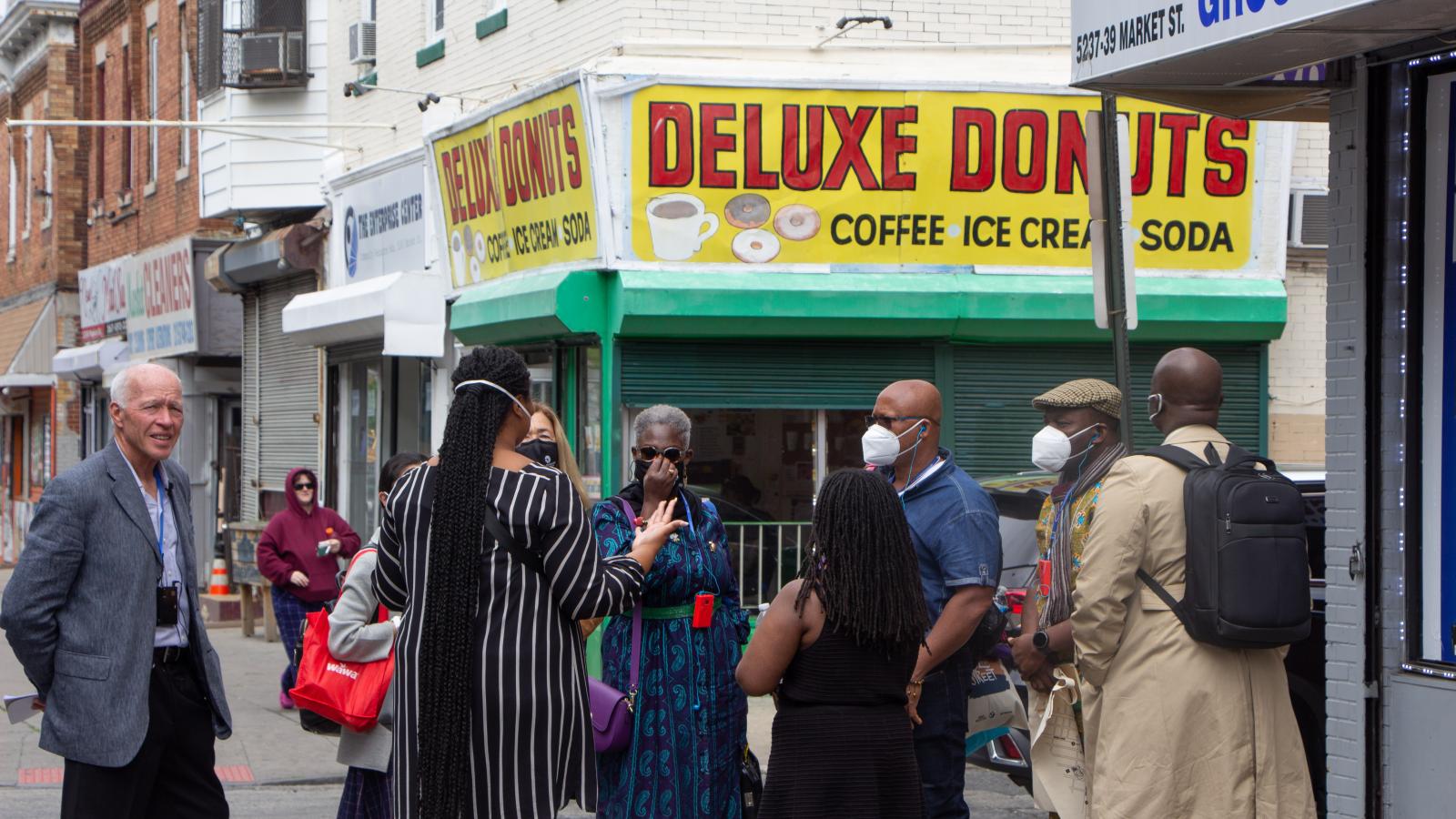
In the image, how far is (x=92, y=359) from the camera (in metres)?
25.8

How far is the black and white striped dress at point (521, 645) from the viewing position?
4.97 metres

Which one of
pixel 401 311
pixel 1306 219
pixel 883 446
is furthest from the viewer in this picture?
pixel 401 311

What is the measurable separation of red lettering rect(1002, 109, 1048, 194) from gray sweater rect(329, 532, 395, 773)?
7095 millimetres

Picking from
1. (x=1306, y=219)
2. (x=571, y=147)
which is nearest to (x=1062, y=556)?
(x=571, y=147)

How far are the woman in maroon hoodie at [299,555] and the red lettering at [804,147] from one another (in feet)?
12.5

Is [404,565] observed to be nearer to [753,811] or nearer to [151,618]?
[151,618]

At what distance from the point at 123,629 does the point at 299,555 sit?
6621 millimetres

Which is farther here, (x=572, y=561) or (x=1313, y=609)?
(x=1313, y=609)

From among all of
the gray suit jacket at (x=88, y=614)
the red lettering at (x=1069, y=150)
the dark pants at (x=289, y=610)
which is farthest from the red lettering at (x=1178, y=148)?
the gray suit jacket at (x=88, y=614)

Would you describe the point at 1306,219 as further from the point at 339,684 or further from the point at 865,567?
the point at 865,567

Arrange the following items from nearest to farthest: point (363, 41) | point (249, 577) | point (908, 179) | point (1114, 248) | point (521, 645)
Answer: point (521, 645)
point (1114, 248)
point (908, 179)
point (363, 41)
point (249, 577)

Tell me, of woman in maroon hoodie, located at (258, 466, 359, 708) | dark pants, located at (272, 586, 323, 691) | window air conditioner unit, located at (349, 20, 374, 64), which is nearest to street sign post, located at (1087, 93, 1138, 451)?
woman in maroon hoodie, located at (258, 466, 359, 708)

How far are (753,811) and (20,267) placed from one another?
28436mm

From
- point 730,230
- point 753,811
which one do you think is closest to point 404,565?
point 753,811
